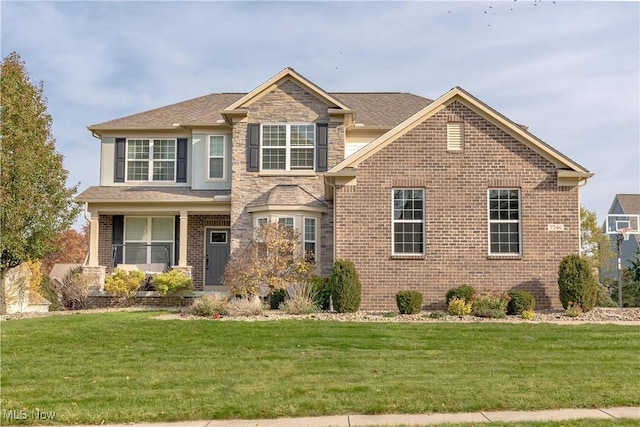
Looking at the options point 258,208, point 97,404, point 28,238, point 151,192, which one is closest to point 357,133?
point 258,208

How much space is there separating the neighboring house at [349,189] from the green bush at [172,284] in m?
0.72

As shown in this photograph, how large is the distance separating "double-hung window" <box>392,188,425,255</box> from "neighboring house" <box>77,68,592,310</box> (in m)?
0.03

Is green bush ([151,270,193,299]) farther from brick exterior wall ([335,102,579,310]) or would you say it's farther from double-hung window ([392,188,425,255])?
double-hung window ([392,188,425,255])

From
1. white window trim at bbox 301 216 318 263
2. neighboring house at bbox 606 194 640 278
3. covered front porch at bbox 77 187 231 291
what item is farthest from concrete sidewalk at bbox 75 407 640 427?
neighboring house at bbox 606 194 640 278

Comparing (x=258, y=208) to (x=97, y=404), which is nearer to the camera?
(x=97, y=404)

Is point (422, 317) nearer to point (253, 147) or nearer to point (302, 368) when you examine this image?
point (302, 368)

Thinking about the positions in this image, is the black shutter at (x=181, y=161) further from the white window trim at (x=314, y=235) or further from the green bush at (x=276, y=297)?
the green bush at (x=276, y=297)

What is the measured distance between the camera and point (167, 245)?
2452cm

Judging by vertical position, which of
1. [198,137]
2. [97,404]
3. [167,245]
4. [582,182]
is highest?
[198,137]

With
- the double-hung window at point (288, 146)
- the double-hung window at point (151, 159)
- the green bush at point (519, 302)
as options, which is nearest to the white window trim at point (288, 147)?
the double-hung window at point (288, 146)

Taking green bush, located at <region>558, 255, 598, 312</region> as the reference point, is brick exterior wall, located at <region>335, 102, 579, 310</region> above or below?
above

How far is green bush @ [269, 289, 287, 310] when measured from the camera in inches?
724

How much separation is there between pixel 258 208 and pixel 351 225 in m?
4.06

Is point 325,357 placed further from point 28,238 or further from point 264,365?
point 28,238
